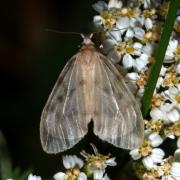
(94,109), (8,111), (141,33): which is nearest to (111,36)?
(141,33)

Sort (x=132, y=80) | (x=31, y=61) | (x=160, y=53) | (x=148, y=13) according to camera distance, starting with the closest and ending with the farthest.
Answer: (x=160, y=53)
(x=132, y=80)
(x=148, y=13)
(x=31, y=61)

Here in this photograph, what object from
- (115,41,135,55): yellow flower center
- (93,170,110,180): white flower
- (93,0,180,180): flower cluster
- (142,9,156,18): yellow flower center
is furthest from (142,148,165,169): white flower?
(142,9,156,18): yellow flower center

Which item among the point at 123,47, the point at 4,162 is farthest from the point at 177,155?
the point at 4,162

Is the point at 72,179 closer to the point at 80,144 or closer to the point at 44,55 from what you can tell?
the point at 80,144

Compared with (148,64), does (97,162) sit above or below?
below

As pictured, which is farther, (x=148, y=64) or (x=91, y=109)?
(x=148, y=64)

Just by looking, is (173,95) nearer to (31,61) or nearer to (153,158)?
(153,158)
